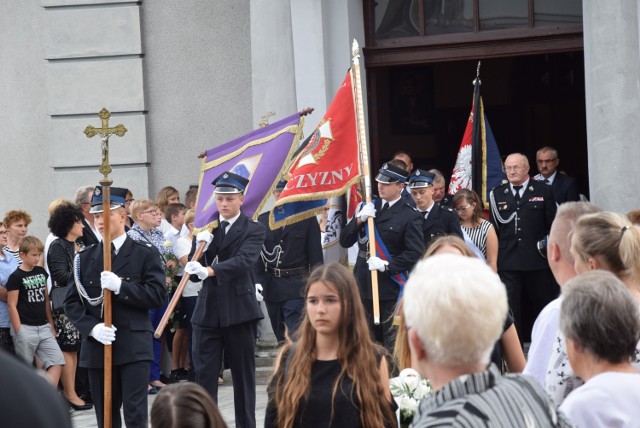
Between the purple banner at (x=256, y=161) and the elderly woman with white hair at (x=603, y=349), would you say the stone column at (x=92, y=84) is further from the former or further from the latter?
the elderly woman with white hair at (x=603, y=349)

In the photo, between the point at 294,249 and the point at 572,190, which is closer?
the point at 294,249

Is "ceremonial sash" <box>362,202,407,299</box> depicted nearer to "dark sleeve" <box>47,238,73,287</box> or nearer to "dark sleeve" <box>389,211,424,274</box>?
"dark sleeve" <box>389,211,424,274</box>

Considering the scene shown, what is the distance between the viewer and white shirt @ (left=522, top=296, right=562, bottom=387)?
13.0 ft

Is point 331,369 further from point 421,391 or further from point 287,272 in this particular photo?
point 287,272

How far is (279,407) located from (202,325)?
3.75 meters

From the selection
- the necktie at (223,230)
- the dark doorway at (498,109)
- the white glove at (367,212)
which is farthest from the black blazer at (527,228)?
the dark doorway at (498,109)

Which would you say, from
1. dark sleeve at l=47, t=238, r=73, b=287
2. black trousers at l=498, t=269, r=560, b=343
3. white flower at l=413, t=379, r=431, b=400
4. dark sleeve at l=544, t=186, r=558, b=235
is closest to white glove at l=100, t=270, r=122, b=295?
dark sleeve at l=47, t=238, r=73, b=287

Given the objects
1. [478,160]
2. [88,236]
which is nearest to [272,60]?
[478,160]

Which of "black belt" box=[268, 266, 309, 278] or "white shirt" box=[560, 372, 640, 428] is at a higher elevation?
"white shirt" box=[560, 372, 640, 428]

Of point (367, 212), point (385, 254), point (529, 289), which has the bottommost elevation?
point (529, 289)

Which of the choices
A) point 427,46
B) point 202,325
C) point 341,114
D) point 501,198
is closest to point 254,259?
point 202,325

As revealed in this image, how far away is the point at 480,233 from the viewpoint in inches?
404

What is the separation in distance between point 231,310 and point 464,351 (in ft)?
18.4

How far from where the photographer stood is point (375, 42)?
39.9 ft
